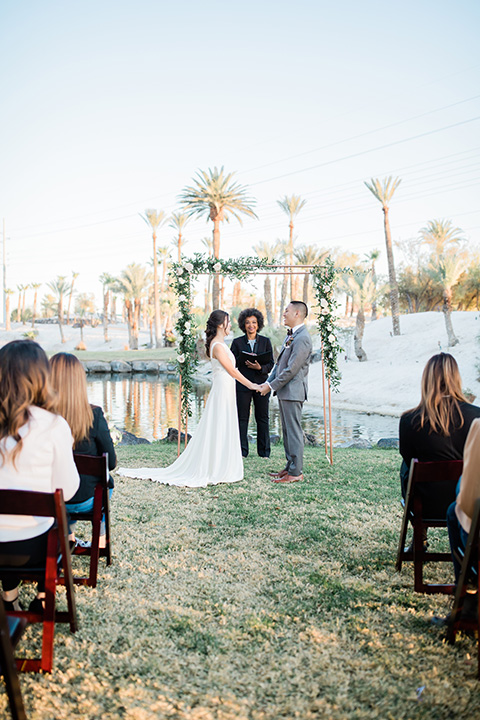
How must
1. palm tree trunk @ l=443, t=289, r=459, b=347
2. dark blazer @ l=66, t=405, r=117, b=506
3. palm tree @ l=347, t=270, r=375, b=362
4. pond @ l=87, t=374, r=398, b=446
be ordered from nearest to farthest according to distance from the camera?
dark blazer @ l=66, t=405, r=117, b=506, pond @ l=87, t=374, r=398, b=446, palm tree trunk @ l=443, t=289, r=459, b=347, palm tree @ l=347, t=270, r=375, b=362

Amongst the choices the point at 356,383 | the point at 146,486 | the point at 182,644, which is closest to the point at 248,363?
the point at 146,486

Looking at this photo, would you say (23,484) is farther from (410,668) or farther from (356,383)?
(356,383)

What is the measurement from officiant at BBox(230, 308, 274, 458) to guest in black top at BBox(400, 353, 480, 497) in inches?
180

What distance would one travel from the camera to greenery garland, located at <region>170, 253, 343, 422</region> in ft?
28.2

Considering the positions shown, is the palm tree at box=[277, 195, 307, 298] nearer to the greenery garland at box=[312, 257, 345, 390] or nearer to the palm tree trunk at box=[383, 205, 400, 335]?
the palm tree trunk at box=[383, 205, 400, 335]

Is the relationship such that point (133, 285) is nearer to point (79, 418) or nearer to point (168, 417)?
point (168, 417)

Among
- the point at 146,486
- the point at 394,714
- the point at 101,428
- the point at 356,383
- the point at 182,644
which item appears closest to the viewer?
the point at 394,714

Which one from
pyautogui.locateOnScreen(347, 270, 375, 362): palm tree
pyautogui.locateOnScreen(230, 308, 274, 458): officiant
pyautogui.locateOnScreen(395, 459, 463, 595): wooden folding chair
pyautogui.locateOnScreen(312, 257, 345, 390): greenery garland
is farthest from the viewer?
pyautogui.locateOnScreen(347, 270, 375, 362): palm tree

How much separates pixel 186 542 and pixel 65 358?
1.97 metres

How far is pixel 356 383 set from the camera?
27.5 m

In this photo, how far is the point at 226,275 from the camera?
910 centimetres

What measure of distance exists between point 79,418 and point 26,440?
→ 1.00 meters

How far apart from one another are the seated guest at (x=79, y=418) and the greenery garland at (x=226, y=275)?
492cm

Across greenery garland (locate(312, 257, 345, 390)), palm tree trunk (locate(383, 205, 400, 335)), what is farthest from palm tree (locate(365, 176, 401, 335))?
greenery garland (locate(312, 257, 345, 390))
